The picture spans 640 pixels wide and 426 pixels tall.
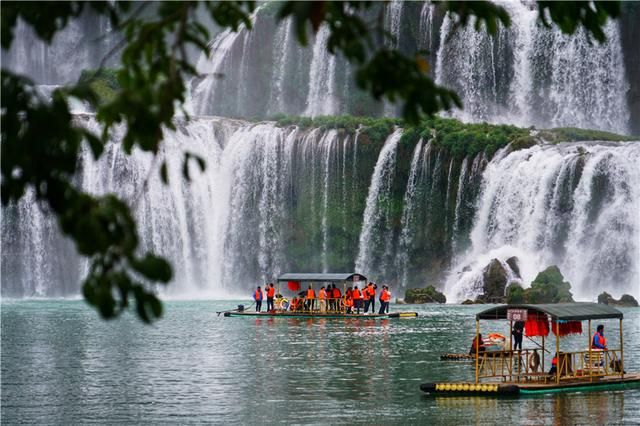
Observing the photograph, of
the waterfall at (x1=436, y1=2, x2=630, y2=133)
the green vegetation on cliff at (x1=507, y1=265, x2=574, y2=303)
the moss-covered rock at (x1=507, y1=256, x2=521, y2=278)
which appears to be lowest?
the green vegetation on cliff at (x1=507, y1=265, x2=574, y2=303)

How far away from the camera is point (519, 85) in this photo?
96.6m

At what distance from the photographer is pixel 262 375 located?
33.2 meters

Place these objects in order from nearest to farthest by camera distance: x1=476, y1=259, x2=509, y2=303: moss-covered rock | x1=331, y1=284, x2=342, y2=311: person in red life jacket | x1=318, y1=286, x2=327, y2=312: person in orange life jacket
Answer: x1=318, y1=286, x2=327, y2=312: person in orange life jacket → x1=331, y1=284, x2=342, y2=311: person in red life jacket → x1=476, y1=259, x2=509, y2=303: moss-covered rock

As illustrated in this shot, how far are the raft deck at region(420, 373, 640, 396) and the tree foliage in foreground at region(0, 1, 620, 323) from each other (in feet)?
59.7

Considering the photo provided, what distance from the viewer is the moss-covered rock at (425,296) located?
76.6m

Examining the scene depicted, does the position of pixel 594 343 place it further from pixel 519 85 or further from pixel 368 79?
pixel 519 85

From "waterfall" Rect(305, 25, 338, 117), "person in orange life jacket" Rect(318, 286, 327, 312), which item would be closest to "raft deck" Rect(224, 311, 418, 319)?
"person in orange life jacket" Rect(318, 286, 327, 312)

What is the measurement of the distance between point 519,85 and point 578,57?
17.5 ft

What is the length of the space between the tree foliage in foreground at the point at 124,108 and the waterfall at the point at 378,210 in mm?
80649

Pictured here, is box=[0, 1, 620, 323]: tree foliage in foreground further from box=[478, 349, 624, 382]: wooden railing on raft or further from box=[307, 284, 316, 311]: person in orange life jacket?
box=[307, 284, 316, 311]: person in orange life jacket

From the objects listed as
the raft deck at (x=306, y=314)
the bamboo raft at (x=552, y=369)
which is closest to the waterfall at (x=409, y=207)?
the raft deck at (x=306, y=314)

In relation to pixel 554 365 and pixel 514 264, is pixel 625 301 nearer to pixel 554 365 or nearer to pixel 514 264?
pixel 514 264

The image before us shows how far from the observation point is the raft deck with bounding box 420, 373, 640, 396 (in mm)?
26859

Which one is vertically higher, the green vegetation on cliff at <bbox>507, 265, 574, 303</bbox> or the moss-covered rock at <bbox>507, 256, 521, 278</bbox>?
the moss-covered rock at <bbox>507, 256, 521, 278</bbox>
